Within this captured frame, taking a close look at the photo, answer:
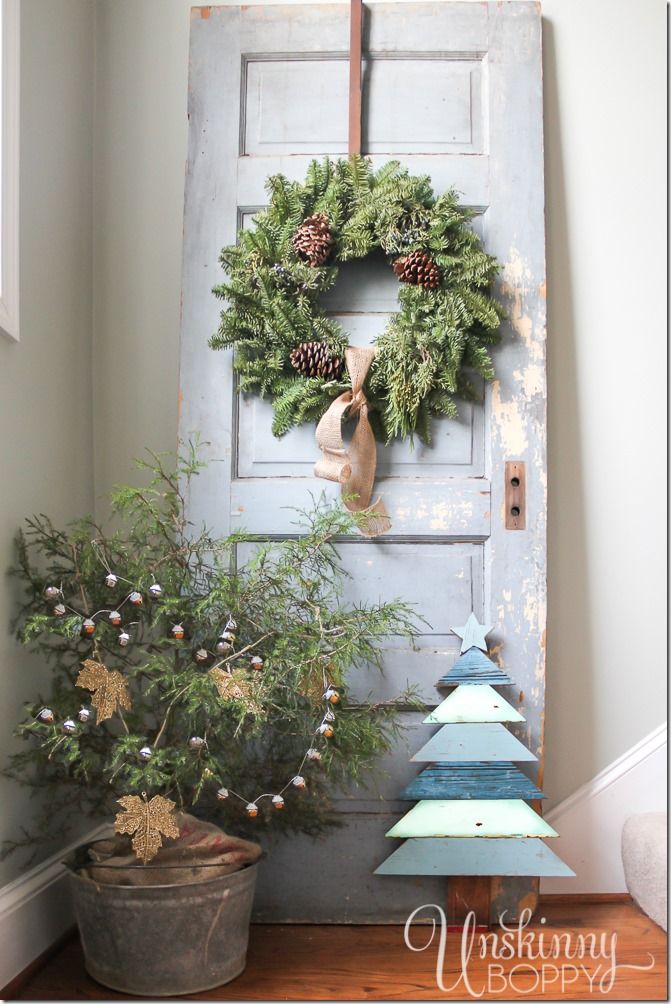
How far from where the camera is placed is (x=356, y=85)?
2053 millimetres

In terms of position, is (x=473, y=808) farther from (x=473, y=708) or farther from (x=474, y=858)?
Answer: (x=473, y=708)

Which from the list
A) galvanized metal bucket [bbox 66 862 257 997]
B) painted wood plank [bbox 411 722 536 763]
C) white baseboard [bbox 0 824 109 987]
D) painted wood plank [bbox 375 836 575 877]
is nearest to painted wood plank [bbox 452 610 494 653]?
painted wood plank [bbox 411 722 536 763]

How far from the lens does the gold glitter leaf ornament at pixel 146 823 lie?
60.9 inches

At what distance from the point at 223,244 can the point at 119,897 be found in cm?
137

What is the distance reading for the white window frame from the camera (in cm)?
166

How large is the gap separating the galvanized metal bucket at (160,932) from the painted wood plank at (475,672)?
61 cm

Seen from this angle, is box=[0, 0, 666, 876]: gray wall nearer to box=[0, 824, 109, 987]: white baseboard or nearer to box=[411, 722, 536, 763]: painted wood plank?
box=[411, 722, 536, 763]: painted wood plank

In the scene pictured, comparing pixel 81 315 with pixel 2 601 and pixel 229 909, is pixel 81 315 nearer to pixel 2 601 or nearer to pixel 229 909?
pixel 2 601

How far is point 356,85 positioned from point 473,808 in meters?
1.61

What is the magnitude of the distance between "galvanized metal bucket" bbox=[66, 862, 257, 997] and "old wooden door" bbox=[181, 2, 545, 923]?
1.22 ft

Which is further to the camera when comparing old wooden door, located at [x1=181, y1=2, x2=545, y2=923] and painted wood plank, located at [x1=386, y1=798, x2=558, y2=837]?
Result: old wooden door, located at [x1=181, y1=2, x2=545, y2=923]

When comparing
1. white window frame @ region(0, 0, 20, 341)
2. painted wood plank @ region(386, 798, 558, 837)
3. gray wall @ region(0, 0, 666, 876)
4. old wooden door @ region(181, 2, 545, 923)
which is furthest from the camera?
gray wall @ region(0, 0, 666, 876)

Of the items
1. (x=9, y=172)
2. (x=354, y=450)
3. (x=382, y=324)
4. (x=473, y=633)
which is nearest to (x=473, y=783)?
(x=473, y=633)

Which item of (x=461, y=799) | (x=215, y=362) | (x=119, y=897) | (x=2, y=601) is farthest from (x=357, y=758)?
(x=215, y=362)
